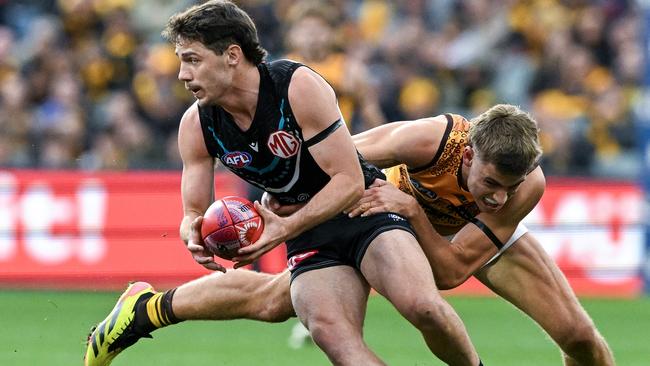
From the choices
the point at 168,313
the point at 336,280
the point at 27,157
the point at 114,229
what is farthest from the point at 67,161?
the point at 336,280

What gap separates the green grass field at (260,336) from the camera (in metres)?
8.93

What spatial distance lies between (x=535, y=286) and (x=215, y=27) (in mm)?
2222

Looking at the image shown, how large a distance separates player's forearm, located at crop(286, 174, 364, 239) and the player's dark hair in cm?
77

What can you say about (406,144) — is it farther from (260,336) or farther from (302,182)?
(260,336)

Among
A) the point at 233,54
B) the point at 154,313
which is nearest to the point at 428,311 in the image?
the point at 233,54

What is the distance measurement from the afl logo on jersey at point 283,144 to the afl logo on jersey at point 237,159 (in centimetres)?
14

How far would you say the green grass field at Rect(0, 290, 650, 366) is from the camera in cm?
893

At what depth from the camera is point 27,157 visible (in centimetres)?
1487

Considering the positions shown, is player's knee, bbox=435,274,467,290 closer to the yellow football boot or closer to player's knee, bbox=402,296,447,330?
player's knee, bbox=402,296,447,330

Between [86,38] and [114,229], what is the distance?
3715mm

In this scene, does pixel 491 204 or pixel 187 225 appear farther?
pixel 491 204

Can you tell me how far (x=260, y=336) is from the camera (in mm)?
10227

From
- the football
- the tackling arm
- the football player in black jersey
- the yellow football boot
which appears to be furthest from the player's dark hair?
the yellow football boot

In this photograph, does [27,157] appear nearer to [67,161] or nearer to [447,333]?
[67,161]
